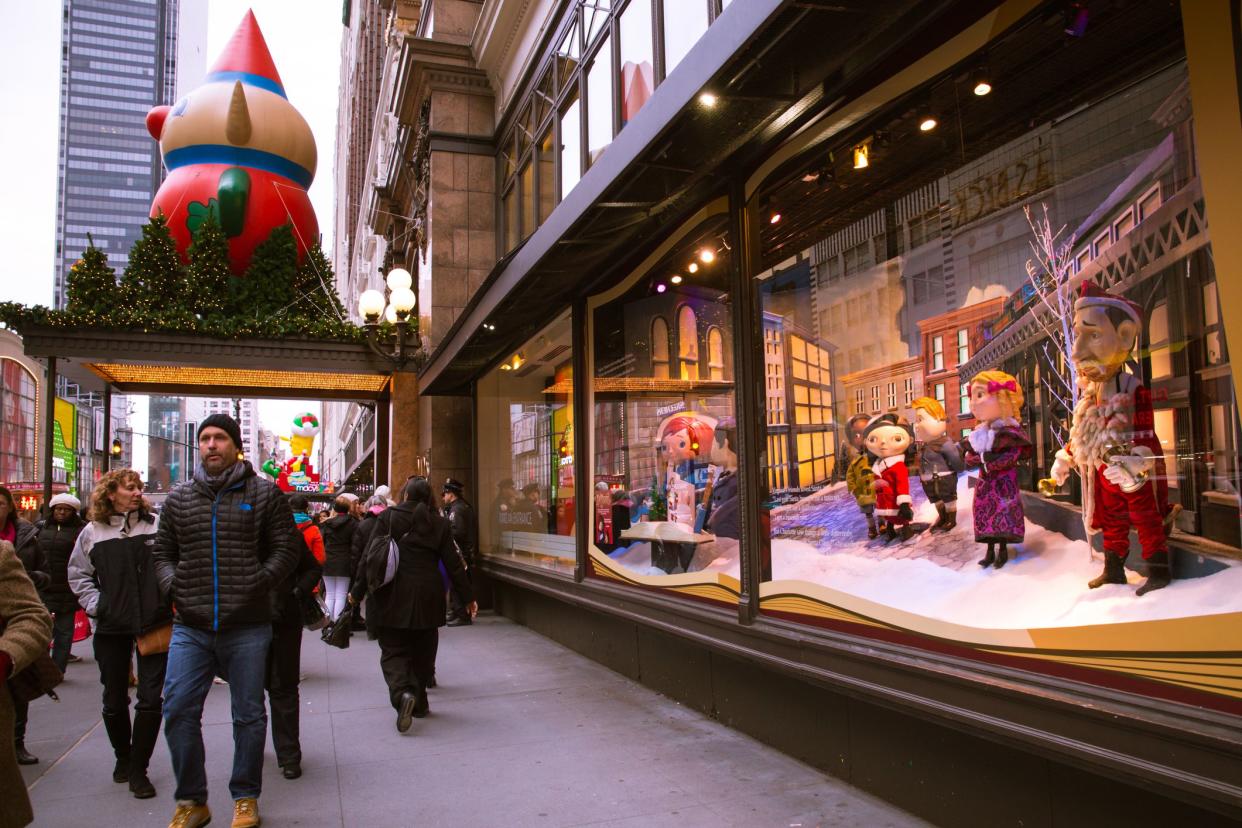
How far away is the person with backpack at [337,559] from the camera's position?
10328 mm

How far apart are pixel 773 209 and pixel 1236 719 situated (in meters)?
3.96

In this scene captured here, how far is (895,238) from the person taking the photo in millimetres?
4867

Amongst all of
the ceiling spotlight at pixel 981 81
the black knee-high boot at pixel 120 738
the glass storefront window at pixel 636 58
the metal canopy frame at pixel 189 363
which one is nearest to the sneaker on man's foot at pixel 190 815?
the black knee-high boot at pixel 120 738

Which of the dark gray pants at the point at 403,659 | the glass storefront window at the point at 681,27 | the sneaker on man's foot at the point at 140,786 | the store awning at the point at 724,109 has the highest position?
the glass storefront window at the point at 681,27

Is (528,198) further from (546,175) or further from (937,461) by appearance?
(937,461)

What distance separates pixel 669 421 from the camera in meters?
7.57

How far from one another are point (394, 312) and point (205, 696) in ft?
36.7

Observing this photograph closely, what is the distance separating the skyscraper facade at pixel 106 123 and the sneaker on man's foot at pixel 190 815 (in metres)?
194

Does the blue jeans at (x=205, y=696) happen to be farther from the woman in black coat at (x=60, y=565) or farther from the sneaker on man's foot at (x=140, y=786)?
the woman in black coat at (x=60, y=565)

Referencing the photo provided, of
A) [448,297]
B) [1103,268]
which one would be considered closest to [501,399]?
[448,297]

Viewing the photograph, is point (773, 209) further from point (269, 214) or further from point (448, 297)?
point (269, 214)

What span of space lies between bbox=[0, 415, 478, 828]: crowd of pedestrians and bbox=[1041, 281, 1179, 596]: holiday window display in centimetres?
386

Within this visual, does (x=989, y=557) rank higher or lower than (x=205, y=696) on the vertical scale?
higher

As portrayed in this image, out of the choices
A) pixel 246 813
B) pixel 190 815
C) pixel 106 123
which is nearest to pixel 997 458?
pixel 246 813
